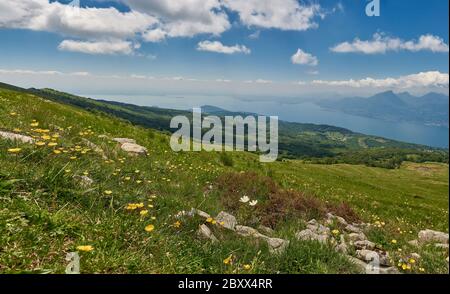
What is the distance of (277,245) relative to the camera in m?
6.80

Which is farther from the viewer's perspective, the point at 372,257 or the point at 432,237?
the point at 432,237

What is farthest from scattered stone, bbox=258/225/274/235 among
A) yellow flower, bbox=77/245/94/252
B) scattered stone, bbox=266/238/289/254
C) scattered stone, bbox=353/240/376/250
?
yellow flower, bbox=77/245/94/252

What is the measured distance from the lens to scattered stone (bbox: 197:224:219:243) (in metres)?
6.56

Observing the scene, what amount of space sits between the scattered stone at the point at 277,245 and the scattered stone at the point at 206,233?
102 centimetres

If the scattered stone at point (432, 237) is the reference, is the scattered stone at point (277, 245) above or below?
above

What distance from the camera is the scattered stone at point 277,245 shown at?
6.11 meters

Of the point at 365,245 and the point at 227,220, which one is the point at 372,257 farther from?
the point at 227,220

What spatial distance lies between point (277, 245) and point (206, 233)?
135cm

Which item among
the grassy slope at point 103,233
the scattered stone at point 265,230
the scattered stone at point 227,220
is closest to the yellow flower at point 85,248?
the grassy slope at point 103,233

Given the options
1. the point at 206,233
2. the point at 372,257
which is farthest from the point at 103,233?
the point at 372,257

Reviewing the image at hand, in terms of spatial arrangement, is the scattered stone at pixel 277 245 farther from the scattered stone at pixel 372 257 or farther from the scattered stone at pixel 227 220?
the scattered stone at pixel 372 257

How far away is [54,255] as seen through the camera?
14.6 ft

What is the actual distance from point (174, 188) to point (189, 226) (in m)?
2.65
